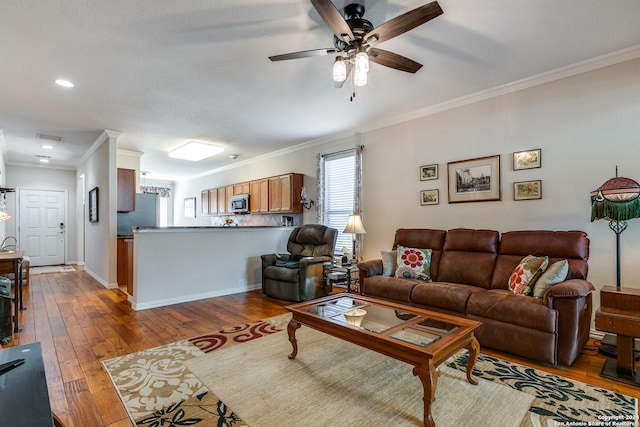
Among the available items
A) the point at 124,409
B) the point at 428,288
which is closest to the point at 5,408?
the point at 124,409

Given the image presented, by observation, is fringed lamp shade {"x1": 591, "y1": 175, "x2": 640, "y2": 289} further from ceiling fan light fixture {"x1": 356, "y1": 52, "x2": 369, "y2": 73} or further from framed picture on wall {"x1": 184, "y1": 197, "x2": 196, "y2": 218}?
framed picture on wall {"x1": 184, "y1": 197, "x2": 196, "y2": 218}

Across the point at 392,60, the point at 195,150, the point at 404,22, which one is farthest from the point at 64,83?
the point at 404,22

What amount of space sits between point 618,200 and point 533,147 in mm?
1020

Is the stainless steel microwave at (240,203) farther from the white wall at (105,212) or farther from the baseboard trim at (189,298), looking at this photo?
the white wall at (105,212)

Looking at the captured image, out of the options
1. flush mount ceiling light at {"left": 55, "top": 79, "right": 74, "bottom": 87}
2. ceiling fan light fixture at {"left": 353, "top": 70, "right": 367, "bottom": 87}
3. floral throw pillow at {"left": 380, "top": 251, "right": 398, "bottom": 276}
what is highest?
flush mount ceiling light at {"left": 55, "top": 79, "right": 74, "bottom": 87}

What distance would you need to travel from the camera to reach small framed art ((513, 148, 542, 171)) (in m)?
3.31

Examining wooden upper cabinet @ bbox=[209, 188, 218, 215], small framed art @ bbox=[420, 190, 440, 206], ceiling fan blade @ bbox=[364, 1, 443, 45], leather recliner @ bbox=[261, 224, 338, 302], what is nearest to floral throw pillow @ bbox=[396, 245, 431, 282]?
small framed art @ bbox=[420, 190, 440, 206]

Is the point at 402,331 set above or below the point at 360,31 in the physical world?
below

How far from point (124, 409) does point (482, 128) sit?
431cm

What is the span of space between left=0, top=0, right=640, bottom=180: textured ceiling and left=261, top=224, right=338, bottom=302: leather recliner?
1808mm

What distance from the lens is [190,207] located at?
10.0 m

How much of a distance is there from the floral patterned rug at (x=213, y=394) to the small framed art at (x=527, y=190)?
5.90 ft

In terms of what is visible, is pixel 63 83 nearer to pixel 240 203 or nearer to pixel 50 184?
pixel 240 203

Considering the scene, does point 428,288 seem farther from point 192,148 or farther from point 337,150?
point 192,148
